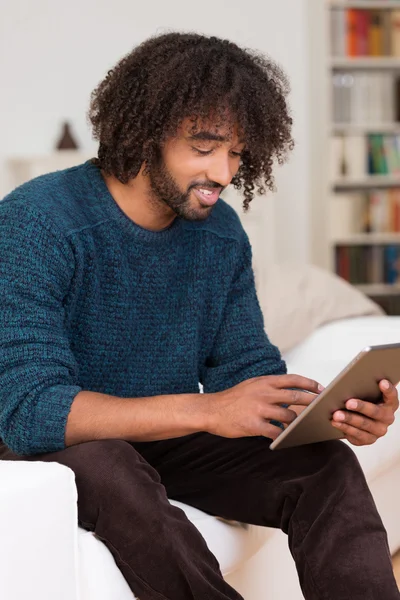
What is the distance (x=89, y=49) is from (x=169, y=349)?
2.98 meters

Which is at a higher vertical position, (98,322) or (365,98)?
(365,98)

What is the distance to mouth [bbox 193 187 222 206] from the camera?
148 centimetres

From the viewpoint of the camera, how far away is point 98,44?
4258mm

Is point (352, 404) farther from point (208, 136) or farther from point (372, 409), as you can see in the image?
point (208, 136)

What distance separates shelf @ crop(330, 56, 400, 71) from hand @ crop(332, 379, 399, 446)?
11.1ft

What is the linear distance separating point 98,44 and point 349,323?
2.18 meters

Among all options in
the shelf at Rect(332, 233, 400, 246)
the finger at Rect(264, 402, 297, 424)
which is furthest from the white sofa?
the shelf at Rect(332, 233, 400, 246)

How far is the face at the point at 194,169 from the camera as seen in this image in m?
1.47

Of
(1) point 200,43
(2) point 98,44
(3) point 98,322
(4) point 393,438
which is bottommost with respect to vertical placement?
(4) point 393,438

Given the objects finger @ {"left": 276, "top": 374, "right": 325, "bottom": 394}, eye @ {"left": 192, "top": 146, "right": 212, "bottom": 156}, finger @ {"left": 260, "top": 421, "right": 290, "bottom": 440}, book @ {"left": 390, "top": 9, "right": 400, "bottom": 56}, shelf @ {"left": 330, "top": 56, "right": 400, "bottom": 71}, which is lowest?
finger @ {"left": 260, "top": 421, "right": 290, "bottom": 440}

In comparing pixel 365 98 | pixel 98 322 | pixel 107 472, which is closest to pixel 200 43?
pixel 98 322

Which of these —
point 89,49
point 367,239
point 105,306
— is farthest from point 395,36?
point 105,306

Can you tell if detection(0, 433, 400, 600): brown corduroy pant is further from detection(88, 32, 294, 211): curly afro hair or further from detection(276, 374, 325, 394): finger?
detection(88, 32, 294, 211): curly afro hair

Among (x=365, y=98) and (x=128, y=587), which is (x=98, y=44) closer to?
(x=365, y=98)
